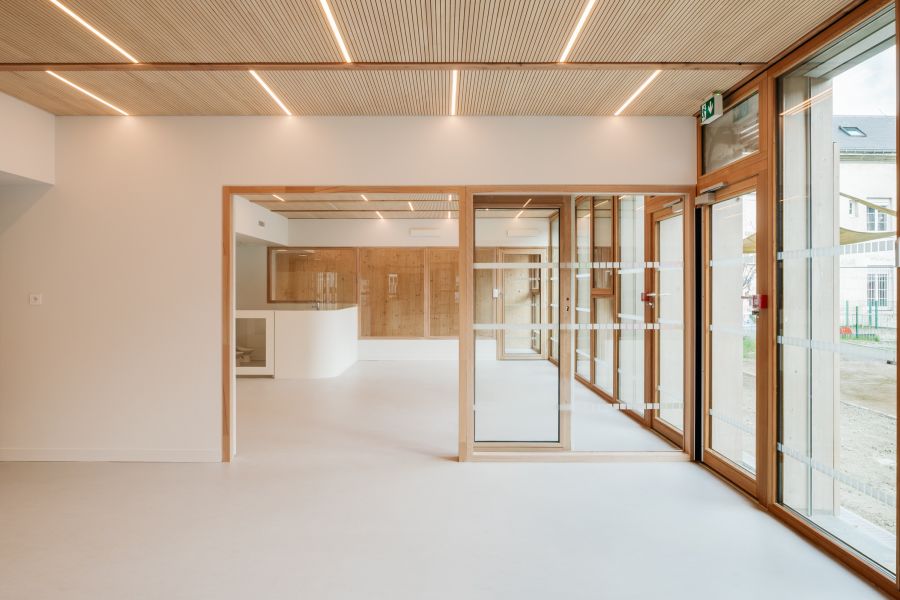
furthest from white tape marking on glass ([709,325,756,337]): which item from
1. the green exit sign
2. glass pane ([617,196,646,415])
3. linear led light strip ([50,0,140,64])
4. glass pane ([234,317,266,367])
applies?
glass pane ([234,317,266,367])

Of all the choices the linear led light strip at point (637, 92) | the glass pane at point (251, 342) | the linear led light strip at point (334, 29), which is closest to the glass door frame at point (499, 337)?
the linear led light strip at point (637, 92)

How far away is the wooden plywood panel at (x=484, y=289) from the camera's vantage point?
14.2 feet

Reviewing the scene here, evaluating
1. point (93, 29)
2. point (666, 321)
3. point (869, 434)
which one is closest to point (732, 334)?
point (666, 321)

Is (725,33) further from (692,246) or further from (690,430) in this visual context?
(690,430)

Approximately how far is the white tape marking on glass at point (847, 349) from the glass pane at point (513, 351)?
1.68m

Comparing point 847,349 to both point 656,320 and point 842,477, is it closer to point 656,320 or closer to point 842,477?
point 842,477

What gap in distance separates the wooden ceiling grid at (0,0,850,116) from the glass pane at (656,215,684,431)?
1.09m

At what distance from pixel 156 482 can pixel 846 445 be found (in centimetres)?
432

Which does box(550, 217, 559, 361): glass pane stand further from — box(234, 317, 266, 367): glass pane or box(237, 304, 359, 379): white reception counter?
box(234, 317, 266, 367): glass pane

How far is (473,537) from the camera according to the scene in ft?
9.68

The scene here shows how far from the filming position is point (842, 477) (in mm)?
2781

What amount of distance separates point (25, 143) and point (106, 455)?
8.22ft

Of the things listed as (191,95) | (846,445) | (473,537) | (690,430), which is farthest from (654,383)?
(191,95)

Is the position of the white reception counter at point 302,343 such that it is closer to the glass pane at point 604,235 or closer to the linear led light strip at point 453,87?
the glass pane at point 604,235
